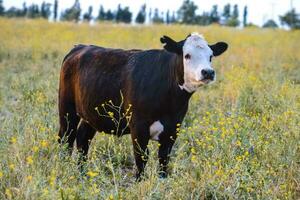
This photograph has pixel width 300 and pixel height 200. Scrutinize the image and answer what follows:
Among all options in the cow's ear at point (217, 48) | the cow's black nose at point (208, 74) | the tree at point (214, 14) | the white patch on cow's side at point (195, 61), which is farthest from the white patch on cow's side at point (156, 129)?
the tree at point (214, 14)

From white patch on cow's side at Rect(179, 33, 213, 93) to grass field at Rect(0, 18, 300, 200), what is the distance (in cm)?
51

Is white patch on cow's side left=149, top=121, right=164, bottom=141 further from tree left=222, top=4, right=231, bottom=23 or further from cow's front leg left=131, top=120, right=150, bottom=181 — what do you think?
tree left=222, top=4, right=231, bottom=23

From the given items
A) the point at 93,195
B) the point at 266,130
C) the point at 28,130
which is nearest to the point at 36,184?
the point at 93,195

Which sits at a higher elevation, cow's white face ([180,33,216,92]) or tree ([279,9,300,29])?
tree ([279,9,300,29])

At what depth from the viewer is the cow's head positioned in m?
4.60

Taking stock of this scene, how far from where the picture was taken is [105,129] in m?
5.41

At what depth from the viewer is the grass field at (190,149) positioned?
3.89m

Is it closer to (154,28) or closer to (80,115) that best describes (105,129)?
(80,115)

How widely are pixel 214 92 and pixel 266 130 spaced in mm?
3680

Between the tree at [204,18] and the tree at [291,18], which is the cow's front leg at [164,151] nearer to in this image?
the tree at [291,18]

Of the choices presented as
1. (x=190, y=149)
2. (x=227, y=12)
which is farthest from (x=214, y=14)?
(x=190, y=149)

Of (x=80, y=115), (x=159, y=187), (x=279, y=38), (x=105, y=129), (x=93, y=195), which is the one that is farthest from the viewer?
(x=279, y=38)

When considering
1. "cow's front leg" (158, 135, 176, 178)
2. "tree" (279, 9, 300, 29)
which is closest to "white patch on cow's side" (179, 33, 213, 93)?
"cow's front leg" (158, 135, 176, 178)

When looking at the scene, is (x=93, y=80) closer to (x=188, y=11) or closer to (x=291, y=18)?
(x=291, y=18)
